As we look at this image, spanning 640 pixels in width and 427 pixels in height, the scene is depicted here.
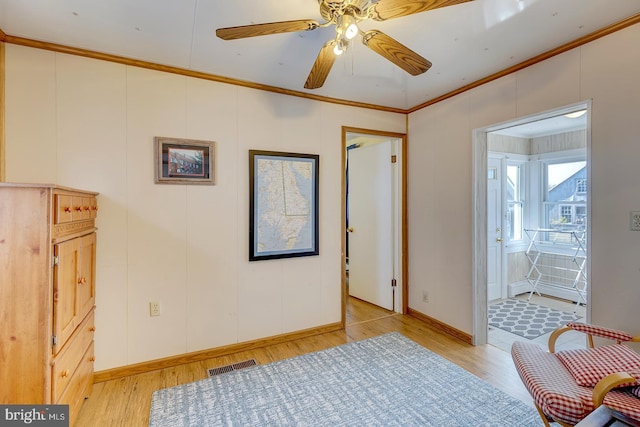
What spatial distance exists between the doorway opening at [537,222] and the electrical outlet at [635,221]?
1794 mm

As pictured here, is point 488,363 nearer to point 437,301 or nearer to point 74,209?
point 437,301

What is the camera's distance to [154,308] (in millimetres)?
2441

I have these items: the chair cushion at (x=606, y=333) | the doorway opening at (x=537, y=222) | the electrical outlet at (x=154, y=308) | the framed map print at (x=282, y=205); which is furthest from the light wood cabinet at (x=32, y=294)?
the doorway opening at (x=537, y=222)

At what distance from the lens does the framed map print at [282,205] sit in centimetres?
280

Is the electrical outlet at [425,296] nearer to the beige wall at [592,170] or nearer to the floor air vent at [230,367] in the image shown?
the beige wall at [592,170]

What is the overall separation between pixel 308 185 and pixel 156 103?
149 cm

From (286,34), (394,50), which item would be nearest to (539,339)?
(394,50)

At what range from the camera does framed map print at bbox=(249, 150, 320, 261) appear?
2801 millimetres

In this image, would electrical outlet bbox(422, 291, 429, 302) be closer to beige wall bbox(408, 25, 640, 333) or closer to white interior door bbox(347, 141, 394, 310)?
beige wall bbox(408, 25, 640, 333)

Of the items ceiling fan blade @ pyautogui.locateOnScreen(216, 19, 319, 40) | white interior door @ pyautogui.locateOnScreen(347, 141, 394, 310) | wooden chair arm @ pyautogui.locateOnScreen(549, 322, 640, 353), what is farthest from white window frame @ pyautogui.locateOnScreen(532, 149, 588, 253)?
ceiling fan blade @ pyautogui.locateOnScreen(216, 19, 319, 40)

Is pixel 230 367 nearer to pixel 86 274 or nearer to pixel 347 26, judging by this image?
pixel 86 274

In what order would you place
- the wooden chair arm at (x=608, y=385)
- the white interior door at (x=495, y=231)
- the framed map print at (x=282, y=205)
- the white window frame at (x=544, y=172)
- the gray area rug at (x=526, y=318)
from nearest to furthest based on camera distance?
1. the wooden chair arm at (x=608, y=385)
2. the framed map print at (x=282, y=205)
3. the gray area rug at (x=526, y=318)
4. the white interior door at (x=495, y=231)
5. the white window frame at (x=544, y=172)

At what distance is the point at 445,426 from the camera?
1790mm

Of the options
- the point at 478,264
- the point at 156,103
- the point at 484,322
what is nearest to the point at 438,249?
the point at 478,264
